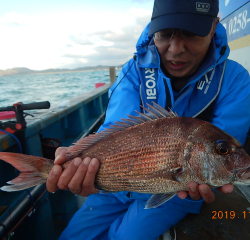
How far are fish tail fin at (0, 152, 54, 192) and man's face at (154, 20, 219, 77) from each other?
5.22ft

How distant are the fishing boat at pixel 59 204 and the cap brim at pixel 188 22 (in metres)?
1.82

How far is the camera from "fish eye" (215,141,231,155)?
1299mm

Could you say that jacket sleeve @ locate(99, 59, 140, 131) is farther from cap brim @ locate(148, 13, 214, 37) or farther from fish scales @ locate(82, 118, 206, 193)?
cap brim @ locate(148, 13, 214, 37)

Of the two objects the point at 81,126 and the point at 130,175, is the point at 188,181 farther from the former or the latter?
the point at 81,126

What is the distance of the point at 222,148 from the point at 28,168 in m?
1.60

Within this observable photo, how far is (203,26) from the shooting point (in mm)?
1679

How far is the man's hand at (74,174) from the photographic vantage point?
60.3 inches

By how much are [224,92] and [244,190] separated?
4.28 ft

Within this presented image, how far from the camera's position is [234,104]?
6.08ft

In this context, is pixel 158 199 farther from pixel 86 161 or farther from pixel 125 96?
pixel 125 96

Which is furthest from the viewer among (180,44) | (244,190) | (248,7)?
(248,7)

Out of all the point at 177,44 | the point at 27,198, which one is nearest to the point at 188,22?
the point at 177,44

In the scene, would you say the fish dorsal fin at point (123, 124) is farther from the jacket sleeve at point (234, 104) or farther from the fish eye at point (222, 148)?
the jacket sleeve at point (234, 104)

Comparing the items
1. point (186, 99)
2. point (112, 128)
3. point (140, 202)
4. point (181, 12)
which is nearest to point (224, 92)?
point (186, 99)
